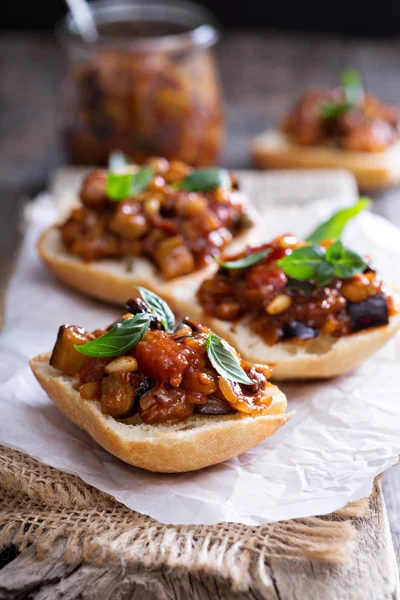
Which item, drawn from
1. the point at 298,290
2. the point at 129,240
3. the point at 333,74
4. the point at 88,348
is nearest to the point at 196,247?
the point at 129,240

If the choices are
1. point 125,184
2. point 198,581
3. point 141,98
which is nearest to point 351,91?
point 141,98

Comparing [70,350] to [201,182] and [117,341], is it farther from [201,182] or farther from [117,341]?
[201,182]

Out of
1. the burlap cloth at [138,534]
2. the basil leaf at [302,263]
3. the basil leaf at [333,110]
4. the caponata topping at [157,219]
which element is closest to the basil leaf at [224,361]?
the burlap cloth at [138,534]

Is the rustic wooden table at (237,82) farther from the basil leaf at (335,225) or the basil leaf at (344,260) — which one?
the basil leaf at (344,260)

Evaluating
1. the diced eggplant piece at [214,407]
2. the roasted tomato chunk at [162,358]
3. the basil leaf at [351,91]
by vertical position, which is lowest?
the basil leaf at [351,91]

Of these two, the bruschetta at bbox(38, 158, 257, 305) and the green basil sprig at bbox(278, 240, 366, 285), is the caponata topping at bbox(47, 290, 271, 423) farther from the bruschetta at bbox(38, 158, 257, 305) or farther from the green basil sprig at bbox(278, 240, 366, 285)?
the bruschetta at bbox(38, 158, 257, 305)

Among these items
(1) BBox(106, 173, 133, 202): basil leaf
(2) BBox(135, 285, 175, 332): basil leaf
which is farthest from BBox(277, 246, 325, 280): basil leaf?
(1) BBox(106, 173, 133, 202): basil leaf

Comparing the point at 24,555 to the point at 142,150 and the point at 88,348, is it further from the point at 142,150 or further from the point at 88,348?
the point at 142,150
